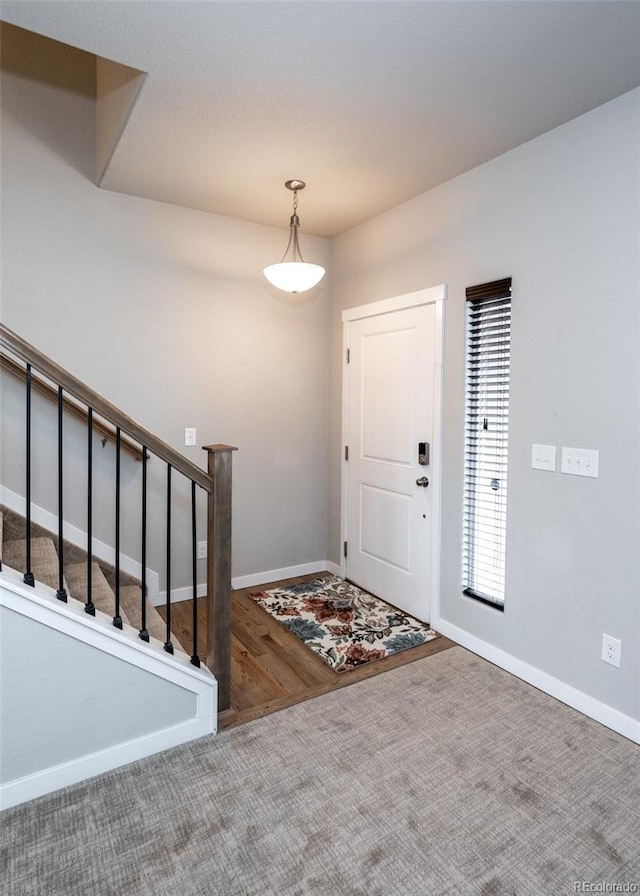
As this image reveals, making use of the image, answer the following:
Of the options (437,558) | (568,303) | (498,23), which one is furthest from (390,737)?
(498,23)

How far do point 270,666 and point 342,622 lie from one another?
64cm

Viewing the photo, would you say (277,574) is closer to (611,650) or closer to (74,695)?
(74,695)

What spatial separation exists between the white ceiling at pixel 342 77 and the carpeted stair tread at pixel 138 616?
235cm

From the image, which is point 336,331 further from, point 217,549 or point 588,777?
point 588,777

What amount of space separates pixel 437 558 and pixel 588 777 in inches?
52.4

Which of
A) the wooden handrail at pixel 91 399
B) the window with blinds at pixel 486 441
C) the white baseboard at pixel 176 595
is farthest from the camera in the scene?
the white baseboard at pixel 176 595

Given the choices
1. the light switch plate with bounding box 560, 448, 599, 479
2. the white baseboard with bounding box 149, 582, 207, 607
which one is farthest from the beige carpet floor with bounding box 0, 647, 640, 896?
the white baseboard with bounding box 149, 582, 207, 607

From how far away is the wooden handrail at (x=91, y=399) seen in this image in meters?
1.60

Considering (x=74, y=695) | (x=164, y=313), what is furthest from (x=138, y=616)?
(x=164, y=313)

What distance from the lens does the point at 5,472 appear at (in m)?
2.88

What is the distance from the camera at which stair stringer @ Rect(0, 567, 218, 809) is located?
5.59ft

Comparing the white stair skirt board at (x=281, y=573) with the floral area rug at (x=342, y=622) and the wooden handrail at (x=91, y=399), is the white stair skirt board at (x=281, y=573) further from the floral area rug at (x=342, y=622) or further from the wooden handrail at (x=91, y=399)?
the wooden handrail at (x=91, y=399)

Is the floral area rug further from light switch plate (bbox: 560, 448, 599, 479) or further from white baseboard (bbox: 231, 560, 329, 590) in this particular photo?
light switch plate (bbox: 560, 448, 599, 479)

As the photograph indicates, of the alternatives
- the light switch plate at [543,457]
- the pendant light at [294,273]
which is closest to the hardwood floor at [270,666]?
the light switch plate at [543,457]
